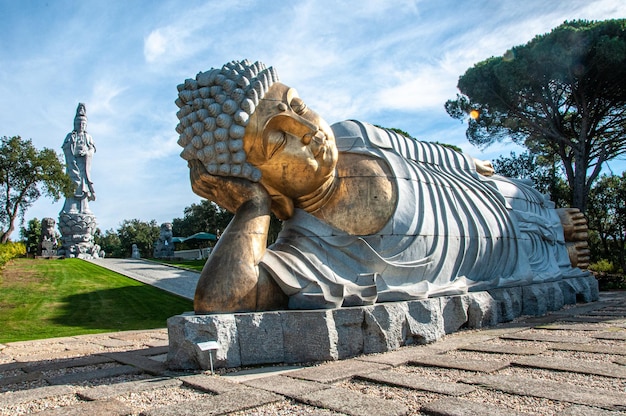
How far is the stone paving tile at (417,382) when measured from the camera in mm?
3115

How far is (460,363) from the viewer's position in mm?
3906

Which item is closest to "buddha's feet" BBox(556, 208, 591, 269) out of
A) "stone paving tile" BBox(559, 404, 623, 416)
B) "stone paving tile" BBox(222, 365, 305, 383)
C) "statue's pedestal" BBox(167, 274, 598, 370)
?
"statue's pedestal" BBox(167, 274, 598, 370)

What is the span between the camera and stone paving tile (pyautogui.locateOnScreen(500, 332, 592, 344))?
16.0 ft

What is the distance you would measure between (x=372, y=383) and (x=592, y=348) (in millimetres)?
2313

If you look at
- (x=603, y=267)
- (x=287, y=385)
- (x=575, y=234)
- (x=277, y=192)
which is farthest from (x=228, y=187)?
(x=603, y=267)

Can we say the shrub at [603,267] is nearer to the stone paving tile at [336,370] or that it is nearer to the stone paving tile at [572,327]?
the stone paving tile at [572,327]

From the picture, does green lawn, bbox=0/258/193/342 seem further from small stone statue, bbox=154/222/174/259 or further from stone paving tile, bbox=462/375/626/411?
small stone statue, bbox=154/222/174/259

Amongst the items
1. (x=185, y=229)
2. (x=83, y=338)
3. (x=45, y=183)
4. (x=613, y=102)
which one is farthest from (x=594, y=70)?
(x=185, y=229)

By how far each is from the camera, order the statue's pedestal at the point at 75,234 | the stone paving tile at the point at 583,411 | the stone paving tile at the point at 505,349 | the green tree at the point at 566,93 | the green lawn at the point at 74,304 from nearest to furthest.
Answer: the stone paving tile at the point at 583,411 < the stone paving tile at the point at 505,349 < the green lawn at the point at 74,304 < the green tree at the point at 566,93 < the statue's pedestal at the point at 75,234

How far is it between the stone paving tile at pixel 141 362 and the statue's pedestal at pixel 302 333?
0.16 m

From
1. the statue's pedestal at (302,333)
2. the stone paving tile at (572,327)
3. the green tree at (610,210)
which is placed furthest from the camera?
the green tree at (610,210)

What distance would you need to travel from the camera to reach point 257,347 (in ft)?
13.9

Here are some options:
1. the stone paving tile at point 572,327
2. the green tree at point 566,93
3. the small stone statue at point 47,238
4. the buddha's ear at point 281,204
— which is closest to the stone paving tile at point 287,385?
the buddha's ear at point 281,204

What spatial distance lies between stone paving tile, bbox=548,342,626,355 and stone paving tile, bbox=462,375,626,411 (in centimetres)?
133
